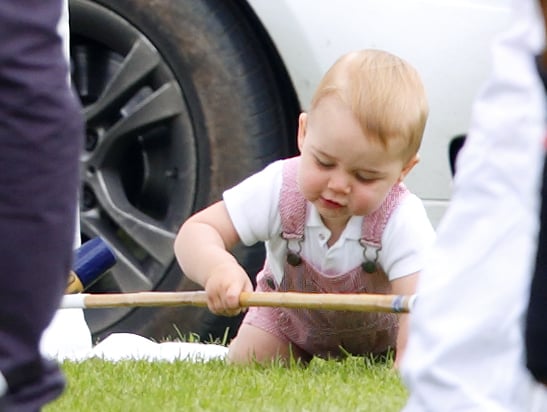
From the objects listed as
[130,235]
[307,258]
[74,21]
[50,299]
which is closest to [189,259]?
[307,258]

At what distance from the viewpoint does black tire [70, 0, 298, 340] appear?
5.03 metres

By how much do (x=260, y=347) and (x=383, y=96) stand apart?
0.94 metres

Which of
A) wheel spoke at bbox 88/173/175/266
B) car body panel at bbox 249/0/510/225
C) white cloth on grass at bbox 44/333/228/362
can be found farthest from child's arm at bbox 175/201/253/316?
car body panel at bbox 249/0/510/225

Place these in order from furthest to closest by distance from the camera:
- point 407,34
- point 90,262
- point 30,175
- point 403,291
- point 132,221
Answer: point 132,221, point 407,34, point 90,262, point 403,291, point 30,175

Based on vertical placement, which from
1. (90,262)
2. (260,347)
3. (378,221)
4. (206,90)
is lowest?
(260,347)

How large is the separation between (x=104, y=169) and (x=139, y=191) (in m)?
0.19

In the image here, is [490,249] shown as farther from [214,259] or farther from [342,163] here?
[214,259]

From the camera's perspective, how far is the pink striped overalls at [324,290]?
4402mm

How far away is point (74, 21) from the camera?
5.08 metres

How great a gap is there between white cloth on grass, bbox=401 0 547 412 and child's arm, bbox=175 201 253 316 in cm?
190

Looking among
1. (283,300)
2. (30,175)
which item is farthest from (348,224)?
(30,175)

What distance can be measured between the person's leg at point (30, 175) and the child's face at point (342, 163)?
5.73 feet

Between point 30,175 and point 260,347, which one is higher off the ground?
point 30,175

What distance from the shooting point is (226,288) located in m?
4.15
